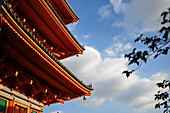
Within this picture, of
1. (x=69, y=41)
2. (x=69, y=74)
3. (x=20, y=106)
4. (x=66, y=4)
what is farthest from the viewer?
(x=66, y=4)

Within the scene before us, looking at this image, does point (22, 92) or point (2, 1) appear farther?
point (22, 92)

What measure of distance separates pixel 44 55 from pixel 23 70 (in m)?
1.51

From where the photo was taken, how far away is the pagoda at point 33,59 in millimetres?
6254

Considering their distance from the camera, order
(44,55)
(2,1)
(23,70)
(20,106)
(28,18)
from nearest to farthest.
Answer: (2,1), (44,55), (23,70), (20,106), (28,18)

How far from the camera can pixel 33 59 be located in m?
7.39

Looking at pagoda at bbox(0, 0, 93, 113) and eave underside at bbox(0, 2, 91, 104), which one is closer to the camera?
eave underside at bbox(0, 2, 91, 104)

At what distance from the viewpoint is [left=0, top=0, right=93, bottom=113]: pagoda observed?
6254 mm

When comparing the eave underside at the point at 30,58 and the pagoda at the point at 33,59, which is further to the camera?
the pagoda at the point at 33,59

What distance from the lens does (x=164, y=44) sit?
2.86 metres

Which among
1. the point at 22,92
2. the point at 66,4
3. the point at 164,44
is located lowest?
the point at 164,44

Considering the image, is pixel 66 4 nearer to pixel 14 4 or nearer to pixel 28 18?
pixel 28 18

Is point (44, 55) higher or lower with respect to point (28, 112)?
Answer: higher

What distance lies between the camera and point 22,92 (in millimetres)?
8789

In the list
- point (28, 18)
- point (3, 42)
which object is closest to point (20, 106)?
point (3, 42)
